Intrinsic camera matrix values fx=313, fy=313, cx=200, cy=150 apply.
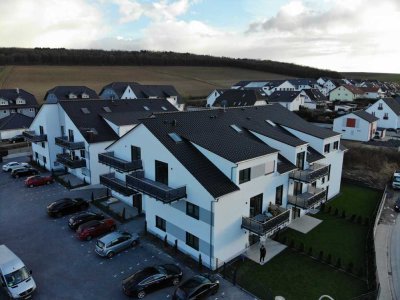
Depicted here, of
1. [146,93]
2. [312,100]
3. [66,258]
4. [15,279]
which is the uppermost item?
[146,93]

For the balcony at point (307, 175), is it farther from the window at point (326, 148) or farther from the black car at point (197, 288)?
the black car at point (197, 288)

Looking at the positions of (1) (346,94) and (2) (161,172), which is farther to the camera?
(1) (346,94)

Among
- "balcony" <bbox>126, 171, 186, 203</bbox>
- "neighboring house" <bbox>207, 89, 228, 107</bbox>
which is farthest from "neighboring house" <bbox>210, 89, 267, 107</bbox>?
"balcony" <bbox>126, 171, 186, 203</bbox>

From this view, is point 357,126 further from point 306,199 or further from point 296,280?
point 296,280

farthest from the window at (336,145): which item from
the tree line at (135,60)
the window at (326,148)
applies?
the tree line at (135,60)

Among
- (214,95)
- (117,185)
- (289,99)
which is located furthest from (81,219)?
(214,95)

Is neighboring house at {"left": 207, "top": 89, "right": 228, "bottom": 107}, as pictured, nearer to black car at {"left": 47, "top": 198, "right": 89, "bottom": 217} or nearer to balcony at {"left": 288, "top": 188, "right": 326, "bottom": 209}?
balcony at {"left": 288, "top": 188, "right": 326, "bottom": 209}
